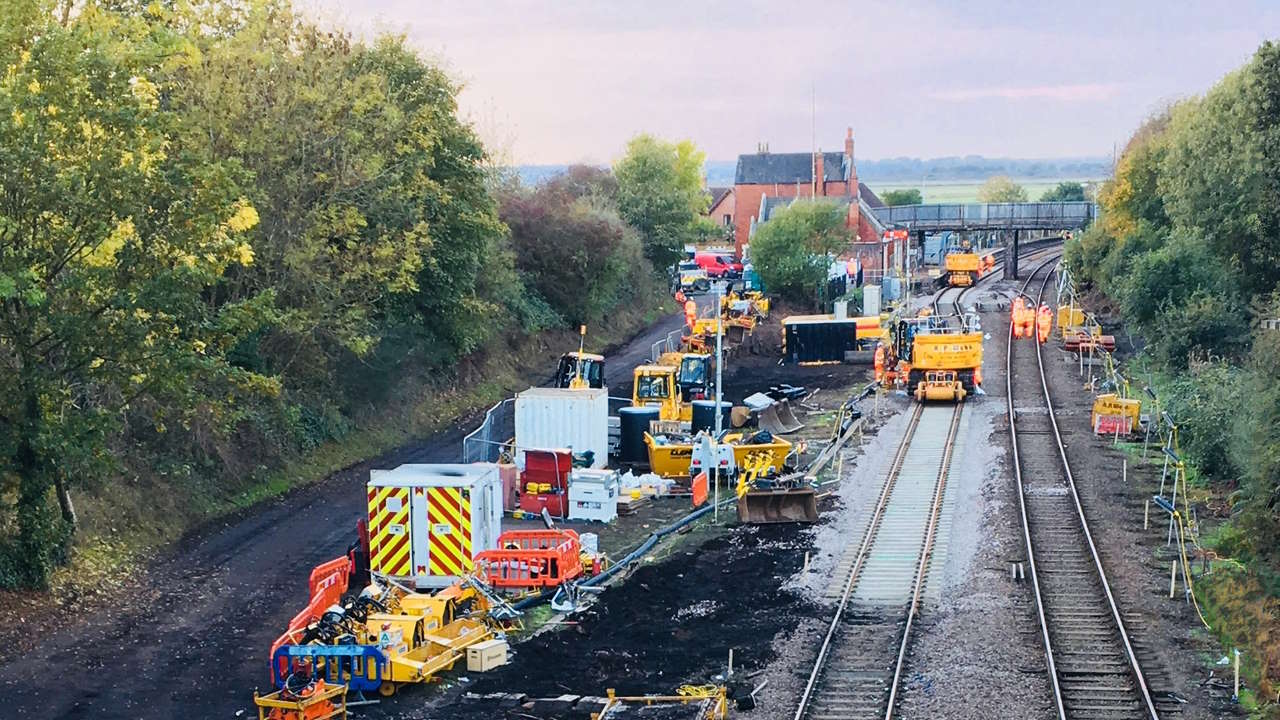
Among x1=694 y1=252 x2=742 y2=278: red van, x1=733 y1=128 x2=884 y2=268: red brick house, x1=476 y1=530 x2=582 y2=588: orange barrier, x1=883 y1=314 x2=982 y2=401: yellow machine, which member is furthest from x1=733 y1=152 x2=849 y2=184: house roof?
x1=476 y1=530 x2=582 y2=588: orange barrier

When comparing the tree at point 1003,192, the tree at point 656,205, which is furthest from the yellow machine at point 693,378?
the tree at point 1003,192

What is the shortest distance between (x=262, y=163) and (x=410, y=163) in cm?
564

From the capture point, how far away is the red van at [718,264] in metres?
85.5

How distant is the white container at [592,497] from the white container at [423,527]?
568 cm

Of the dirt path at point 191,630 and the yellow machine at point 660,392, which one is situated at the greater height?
the yellow machine at point 660,392

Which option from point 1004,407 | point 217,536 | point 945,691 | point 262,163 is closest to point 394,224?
point 262,163

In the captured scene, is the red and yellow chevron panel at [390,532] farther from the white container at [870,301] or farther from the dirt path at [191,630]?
the white container at [870,301]

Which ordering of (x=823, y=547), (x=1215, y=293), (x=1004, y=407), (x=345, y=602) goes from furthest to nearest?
(x=1215, y=293)
(x=1004, y=407)
(x=823, y=547)
(x=345, y=602)

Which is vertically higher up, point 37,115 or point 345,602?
point 37,115

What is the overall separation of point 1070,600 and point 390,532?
10.4m

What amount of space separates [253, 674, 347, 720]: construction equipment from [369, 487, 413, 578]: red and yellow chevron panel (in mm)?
5008

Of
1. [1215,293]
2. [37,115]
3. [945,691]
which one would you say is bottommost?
[945,691]

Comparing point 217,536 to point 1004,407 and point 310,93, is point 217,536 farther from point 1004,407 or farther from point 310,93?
point 1004,407

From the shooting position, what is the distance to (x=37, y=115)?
62.0 feet
